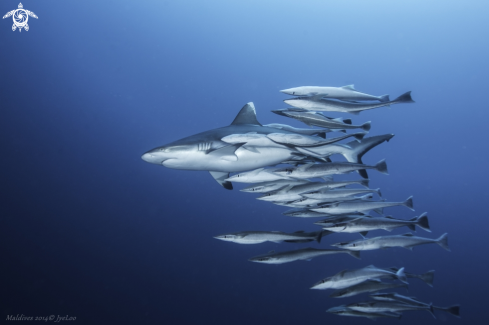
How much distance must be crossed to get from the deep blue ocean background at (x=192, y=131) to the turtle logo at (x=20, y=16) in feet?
1.44

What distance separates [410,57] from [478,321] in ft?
78.8

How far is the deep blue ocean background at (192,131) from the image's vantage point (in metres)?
18.2

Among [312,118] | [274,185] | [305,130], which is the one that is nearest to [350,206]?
[274,185]

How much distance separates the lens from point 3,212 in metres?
19.4

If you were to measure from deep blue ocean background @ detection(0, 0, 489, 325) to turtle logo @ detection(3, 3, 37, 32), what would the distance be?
0.44 metres

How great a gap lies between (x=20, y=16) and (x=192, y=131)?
17603 millimetres

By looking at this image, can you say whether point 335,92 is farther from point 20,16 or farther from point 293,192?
point 20,16

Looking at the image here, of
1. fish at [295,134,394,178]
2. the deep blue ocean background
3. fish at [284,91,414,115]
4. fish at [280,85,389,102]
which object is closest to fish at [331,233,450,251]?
fish at [295,134,394,178]

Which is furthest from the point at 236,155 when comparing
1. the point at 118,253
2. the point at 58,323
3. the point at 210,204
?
the point at 210,204

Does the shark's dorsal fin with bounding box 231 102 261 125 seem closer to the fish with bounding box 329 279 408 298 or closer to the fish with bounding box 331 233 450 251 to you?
the fish with bounding box 331 233 450 251

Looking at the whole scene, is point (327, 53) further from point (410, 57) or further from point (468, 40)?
point (468, 40)

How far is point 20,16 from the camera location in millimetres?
19203

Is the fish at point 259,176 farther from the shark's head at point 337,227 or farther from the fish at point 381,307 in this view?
the fish at point 381,307

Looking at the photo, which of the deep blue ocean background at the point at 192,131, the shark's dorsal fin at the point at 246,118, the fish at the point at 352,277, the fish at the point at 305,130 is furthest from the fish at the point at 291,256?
the deep blue ocean background at the point at 192,131
